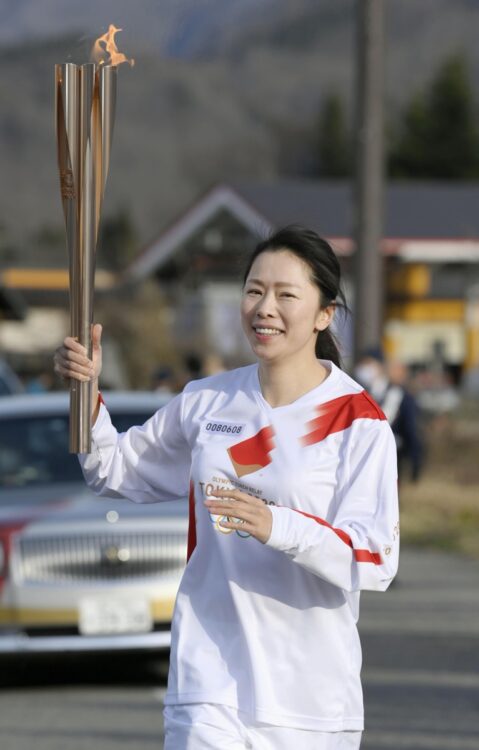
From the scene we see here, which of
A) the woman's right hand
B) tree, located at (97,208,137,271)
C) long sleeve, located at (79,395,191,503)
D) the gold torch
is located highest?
tree, located at (97,208,137,271)

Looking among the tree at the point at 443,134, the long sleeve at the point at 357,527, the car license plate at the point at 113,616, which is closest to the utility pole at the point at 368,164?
the car license plate at the point at 113,616

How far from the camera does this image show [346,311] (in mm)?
4500

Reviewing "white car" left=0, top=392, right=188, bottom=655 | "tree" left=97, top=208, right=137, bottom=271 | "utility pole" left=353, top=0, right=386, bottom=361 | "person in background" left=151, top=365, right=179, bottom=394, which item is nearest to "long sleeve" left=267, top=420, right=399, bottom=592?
"white car" left=0, top=392, right=188, bottom=655

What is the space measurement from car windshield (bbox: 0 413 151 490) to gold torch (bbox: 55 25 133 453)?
5.67 metres

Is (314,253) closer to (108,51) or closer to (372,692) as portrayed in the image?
(108,51)

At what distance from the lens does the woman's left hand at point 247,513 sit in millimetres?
3824

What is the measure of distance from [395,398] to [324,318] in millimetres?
8457

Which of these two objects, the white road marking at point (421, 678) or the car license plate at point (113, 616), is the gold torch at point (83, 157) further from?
the white road marking at point (421, 678)

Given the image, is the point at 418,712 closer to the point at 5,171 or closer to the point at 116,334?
the point at 116,334

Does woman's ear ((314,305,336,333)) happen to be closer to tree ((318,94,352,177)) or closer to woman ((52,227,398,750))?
woman ((52,227,398,750))

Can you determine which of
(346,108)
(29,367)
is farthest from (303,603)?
(346,108)

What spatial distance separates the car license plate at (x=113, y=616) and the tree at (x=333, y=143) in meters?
95.0

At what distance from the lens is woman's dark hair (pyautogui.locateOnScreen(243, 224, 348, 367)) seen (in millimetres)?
4262

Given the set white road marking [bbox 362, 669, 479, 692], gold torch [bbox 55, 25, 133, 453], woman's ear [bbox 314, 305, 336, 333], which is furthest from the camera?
white road marking [bbox 362, 669, 479, 692]
